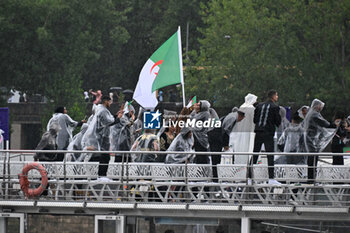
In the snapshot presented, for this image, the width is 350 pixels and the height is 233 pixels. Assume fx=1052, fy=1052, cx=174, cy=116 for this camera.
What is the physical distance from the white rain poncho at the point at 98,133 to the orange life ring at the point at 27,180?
4.95 feet

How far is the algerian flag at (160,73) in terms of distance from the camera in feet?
76.4

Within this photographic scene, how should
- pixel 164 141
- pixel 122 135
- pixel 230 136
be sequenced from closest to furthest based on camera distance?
pixel 230 136, pixel 164 141, pixel 122 135

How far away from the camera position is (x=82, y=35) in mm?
68438

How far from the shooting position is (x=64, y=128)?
22719 millimetres

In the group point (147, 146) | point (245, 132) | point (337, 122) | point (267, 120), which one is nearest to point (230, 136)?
point (245, 132)

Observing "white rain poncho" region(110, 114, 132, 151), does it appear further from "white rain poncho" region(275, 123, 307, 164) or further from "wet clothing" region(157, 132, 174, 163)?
"white rain poncho" region(275, 123, 307, 164)

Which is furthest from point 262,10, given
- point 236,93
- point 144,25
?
point 144,25

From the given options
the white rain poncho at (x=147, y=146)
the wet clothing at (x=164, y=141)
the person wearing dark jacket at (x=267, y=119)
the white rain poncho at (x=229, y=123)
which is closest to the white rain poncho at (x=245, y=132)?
the white rain poncho at (x=229, y=123)

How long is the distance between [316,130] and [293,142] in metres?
0.71

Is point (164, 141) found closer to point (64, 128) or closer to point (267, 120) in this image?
point (64, 128)

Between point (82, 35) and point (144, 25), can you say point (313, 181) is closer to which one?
point (82, 35)

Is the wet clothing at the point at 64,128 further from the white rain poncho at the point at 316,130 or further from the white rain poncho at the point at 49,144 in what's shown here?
the white rain poncho at the point at 316,130

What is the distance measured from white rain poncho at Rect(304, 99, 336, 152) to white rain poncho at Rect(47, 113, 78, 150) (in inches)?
204

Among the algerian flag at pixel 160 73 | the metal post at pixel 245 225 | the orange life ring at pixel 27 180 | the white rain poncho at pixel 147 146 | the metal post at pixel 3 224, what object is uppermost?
the algerian flag at pixel 160 73
